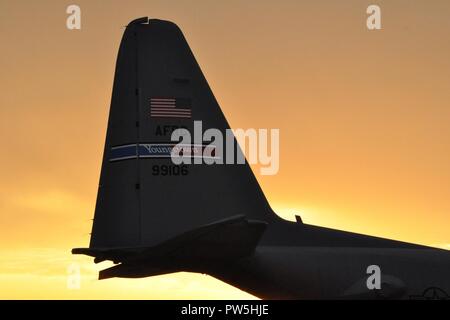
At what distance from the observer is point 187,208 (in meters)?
20.3

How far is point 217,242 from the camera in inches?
666

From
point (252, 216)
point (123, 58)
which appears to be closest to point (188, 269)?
point (252, 216)

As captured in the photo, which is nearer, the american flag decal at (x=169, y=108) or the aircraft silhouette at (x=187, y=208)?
the aircraft silhouette at (x=187, y=208)

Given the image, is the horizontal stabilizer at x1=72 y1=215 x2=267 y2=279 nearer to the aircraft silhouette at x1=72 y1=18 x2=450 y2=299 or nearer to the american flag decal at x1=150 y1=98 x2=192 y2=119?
the aircraft silhouette at x1=72 y1=18 x2=450 y2=299

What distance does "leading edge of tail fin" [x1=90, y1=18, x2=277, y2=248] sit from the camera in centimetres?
2023

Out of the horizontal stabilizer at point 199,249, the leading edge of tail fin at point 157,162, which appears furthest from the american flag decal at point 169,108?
the horizontal stabilizer at point 199,249

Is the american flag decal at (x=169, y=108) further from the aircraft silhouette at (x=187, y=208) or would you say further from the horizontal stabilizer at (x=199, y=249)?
the horizontal stabilizer at (x=199, y=249)

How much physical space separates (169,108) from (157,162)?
1.40m

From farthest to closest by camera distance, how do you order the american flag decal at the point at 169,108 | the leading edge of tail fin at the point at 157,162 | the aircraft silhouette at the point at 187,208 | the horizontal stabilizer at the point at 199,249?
1. the american flag decal at the point at 169,108
2. the leading edge of tail fin at the point at 157,162
3. the aircraft silhouette at the point at 187,208
4. the horizontal stabilizer at the point at 199,249

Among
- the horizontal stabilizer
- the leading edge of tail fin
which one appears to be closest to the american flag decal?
the leading edge of tail fin

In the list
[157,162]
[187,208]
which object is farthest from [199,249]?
[157,162]

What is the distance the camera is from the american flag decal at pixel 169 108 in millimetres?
20703

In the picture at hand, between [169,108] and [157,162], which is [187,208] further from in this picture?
[169,108]
